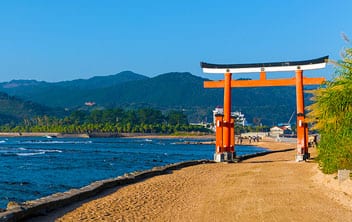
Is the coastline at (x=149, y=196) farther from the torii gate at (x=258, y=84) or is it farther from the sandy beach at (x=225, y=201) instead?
the torii gate at (x=258, y=84)

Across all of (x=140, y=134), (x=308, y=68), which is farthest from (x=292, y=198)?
(x=140, y=134)

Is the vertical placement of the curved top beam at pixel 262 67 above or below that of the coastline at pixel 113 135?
above

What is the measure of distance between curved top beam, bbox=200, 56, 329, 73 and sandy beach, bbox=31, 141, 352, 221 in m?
9.48

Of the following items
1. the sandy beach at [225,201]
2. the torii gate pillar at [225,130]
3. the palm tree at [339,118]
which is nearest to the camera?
the sandy beach at [225,201]

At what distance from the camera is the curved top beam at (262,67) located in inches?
1225

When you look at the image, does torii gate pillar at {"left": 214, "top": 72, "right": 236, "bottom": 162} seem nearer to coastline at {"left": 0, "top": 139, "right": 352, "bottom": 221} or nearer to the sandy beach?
coastline at {"left": 0, "top": 139, "right": 352, "bottom": 221}

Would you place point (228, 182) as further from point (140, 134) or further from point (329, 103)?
point (140, 134)

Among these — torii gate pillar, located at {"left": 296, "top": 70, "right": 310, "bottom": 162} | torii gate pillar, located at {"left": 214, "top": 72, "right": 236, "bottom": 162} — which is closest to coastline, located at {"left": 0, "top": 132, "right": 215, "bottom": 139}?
torii gate pillar, located at {"left": 214, "top": 72, "right": 236, "bottom": 162}

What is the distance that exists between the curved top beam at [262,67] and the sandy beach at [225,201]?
9477 mm

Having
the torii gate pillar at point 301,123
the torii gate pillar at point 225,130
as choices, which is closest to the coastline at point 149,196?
the torii gate pillar at point 225,130

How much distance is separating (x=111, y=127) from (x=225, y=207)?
179 m

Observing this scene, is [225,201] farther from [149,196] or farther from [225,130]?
[225,130]

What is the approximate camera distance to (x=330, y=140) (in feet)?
65.2

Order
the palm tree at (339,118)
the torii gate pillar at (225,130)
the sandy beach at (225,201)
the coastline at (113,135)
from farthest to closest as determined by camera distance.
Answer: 1. the coastline at (113,135)
2. the torii gate pillar at (225,130)
3. the palm tree at (339,118)
4. the sandy beach at (225,201)
